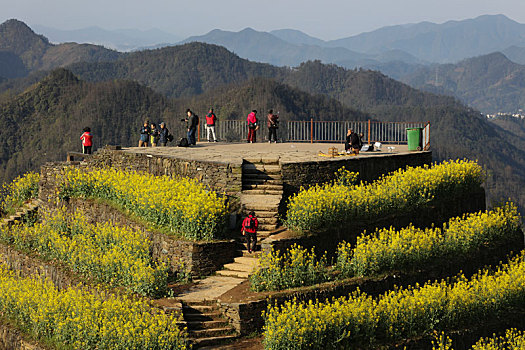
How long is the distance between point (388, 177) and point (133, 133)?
158047 millimetres

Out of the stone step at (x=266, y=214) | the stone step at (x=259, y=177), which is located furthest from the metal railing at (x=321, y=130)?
the stone step at (x=266, y=214)

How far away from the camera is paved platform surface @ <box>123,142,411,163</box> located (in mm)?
28141

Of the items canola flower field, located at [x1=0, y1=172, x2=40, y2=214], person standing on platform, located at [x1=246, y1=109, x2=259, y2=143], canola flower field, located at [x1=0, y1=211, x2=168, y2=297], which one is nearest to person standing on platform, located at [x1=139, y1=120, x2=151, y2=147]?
person standing on platform, located at [x1=246, y1=109, x2=259, y2=143]

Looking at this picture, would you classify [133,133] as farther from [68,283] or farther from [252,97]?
[68,283]

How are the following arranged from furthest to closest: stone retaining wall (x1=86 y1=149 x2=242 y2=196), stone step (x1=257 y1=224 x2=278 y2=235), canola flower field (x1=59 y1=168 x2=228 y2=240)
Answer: stone retaining wall (x1=86 y1=149 x2=242 y2=196)
stone step (x1=257 y1=224 x2=278 y2=235)
canola flower field (x1=59 y1=168 x2=228 y2=240)

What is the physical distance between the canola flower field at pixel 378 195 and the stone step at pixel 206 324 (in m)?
4.55

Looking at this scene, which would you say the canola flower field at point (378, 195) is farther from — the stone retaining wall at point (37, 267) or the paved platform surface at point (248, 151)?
the stone retaining wall at point (37, 267)

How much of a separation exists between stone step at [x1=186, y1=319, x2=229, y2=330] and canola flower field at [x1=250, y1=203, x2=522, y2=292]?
1391mm

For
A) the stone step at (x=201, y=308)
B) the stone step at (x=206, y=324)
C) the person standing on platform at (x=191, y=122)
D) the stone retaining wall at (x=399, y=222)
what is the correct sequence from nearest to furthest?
the stone step at (x=206, y=324)
the stone step at (x=201, y=308)
the stone retaining wall at (x=399, y=222)
the person standing on platform at (x=191, y=122)

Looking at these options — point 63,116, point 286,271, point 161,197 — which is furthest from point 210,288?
point 63,116

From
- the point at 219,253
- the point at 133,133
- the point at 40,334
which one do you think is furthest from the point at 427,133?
the point at 133,133

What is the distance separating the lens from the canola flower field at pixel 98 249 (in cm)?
2092

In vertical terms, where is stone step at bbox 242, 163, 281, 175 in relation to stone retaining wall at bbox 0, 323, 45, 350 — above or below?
above

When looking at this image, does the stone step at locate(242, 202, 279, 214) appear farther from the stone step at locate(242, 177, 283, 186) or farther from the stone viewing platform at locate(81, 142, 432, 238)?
the stone step at locate(242, 177, 283, 186)
